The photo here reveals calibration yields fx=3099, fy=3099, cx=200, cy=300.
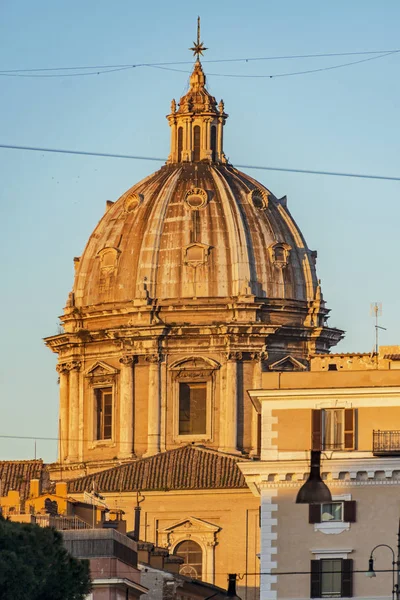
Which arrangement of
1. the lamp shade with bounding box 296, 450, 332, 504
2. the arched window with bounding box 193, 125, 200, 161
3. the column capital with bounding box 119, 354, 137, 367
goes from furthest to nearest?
1. the arched window with bounding box 193, 125, 200, 161
2. the column capital with bounding box 119, 354, 137, 367
3. the lamp shade with bounding box 296, 450, 332, 504

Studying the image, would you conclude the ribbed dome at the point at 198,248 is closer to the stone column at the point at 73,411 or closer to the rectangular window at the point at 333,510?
the stone column at the point at 73,411

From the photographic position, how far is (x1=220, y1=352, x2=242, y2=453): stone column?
11788 centimetres

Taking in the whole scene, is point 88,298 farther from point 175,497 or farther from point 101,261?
point 175,497

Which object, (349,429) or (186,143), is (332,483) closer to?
(349,429)

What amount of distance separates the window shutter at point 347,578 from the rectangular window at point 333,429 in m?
2.97

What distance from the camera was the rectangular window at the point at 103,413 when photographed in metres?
122

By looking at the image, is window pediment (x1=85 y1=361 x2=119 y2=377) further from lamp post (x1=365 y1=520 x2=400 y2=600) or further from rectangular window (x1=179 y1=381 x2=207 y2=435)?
lamp post (x1=365 y1=520 x2=400 y2=600)

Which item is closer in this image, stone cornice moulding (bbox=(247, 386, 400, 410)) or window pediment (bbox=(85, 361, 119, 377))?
stone cornice moulding (bbox=(247, 386, 400, 410))

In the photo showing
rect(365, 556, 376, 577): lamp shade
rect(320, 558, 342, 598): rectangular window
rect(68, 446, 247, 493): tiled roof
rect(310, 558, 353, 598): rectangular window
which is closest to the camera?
rect(365, 556, 376, 577): lamp shade

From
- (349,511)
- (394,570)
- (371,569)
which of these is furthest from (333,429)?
(371,569)

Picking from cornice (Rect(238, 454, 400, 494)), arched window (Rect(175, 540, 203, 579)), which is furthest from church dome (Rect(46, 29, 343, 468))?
cornice (Rect(238, 454, 400, 494))

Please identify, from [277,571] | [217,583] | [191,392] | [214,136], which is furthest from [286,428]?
[214,136]

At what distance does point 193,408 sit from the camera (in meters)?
120

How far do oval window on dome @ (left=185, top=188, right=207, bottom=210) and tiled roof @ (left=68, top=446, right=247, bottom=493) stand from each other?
14.0m
